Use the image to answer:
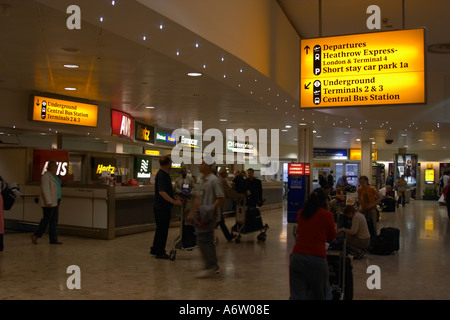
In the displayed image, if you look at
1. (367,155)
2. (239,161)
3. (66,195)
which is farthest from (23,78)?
(367,155)

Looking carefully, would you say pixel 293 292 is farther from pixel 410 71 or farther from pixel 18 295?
pixel 410 71

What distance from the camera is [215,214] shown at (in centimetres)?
646

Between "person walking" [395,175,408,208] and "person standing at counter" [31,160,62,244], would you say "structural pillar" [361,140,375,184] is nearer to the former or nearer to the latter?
"person walking" [395,175,408,208]

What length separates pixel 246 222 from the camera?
9.93 m

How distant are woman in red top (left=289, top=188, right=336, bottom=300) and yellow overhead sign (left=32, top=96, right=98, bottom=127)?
8.58 metres

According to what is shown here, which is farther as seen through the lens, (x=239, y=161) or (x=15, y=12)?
(x=239, y=161)

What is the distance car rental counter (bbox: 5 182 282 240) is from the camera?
32.6 ft

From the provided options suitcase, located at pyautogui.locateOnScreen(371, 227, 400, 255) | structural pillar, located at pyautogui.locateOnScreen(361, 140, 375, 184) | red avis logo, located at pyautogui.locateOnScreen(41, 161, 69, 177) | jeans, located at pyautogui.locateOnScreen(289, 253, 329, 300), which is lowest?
suitcase, located at pyautogui.locateOnScreen(371, 227, 400, 255)

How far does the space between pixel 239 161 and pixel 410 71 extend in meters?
19.1

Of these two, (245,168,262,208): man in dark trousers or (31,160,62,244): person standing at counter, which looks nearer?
(31,160,62,244): person standing at counter

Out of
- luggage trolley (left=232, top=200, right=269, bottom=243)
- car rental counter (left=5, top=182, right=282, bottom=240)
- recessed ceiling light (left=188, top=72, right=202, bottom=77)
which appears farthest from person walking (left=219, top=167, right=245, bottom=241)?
car rental counter (left=5, top=182, right=282, bottom=240)

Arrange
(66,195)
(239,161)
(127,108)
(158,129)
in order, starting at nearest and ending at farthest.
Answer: (66,195) < (127,108) < (158,129) < (239,161)

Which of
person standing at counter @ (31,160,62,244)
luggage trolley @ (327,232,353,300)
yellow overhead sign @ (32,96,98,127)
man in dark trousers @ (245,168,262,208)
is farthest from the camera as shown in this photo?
yellow overhead sign @ (32,96,98,127)

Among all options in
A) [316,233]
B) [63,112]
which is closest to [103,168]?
[63,112]
